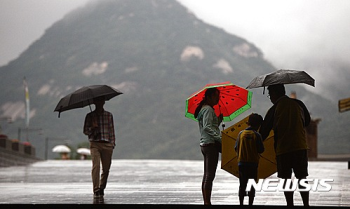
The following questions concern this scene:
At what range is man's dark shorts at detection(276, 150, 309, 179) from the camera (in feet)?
26.9

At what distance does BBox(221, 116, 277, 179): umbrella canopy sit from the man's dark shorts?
79cm

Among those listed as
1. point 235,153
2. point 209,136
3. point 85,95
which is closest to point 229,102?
point 235,153

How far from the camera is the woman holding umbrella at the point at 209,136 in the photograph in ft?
29.0

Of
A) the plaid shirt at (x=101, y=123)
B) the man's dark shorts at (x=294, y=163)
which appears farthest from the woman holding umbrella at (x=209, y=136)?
the plaid shirt at (x=101, y=123)

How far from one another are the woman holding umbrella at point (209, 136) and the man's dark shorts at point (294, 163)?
39.8 inches

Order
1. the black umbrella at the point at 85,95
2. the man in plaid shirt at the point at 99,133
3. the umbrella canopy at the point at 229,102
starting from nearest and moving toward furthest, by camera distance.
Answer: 1. the umbrella canopy at the point at 229,102
2. the black umbrella at the point at 85,95
3. the man in plaid shirt at the point at 99,133

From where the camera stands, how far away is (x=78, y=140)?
159 metres

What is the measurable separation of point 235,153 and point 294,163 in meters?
1.10

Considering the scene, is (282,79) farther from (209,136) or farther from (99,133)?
(99,133)

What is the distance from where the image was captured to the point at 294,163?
8195 mm

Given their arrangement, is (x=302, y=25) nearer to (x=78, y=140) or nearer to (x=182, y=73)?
(x=182, y=73)

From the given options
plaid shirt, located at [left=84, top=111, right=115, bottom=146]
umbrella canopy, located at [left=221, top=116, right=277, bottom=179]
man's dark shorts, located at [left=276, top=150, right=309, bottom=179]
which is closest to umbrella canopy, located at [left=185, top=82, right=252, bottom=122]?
umbrella canopy, located at [left=221, top=116, right=277, bottom=179]

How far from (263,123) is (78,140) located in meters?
153

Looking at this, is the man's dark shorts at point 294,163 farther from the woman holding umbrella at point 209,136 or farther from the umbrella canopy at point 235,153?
the woman holding umbrella at point 209,136
